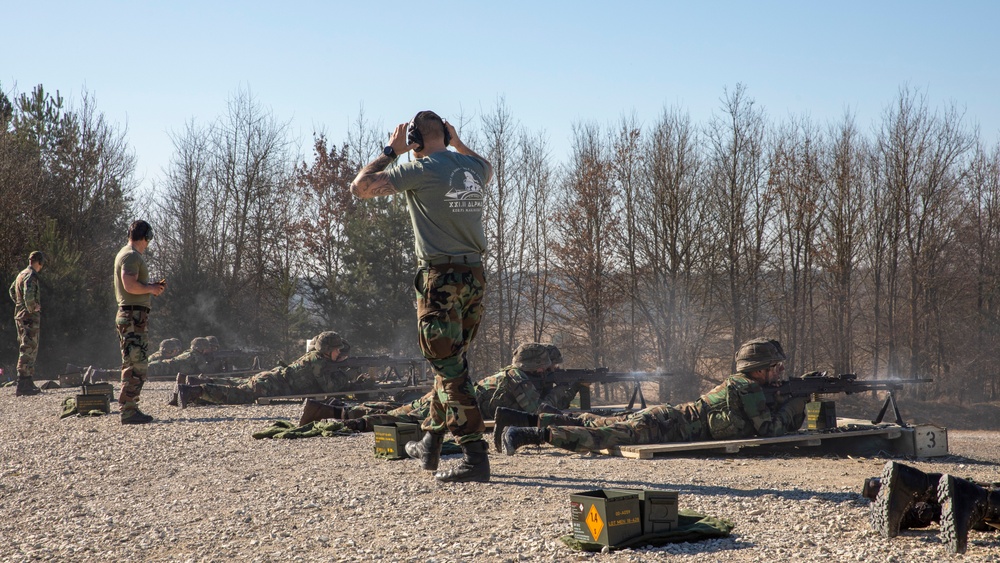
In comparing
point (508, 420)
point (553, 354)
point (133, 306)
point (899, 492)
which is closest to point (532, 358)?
point (553, 354)

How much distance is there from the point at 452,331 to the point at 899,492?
8.94ft

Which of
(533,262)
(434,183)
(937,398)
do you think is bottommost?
(937,398)

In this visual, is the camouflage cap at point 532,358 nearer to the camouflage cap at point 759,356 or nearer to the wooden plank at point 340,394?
the camouflage cap at point 759,356

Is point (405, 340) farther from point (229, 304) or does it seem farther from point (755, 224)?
point (755, 224)

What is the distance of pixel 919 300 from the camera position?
3016 centimetres

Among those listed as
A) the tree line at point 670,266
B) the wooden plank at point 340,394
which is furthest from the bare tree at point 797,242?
the wooden plank at point 340,394

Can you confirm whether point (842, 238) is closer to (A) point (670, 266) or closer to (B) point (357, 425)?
(A) point (670, 266)

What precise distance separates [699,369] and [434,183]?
24080 millimetres

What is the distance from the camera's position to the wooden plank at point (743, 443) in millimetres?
7609

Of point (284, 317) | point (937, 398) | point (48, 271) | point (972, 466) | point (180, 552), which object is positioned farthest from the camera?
point (284, 317)

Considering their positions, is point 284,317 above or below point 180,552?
above

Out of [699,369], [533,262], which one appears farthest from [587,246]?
[699,369]

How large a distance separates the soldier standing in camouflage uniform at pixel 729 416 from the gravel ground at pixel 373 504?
12.9 inches

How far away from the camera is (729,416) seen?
325 inches
